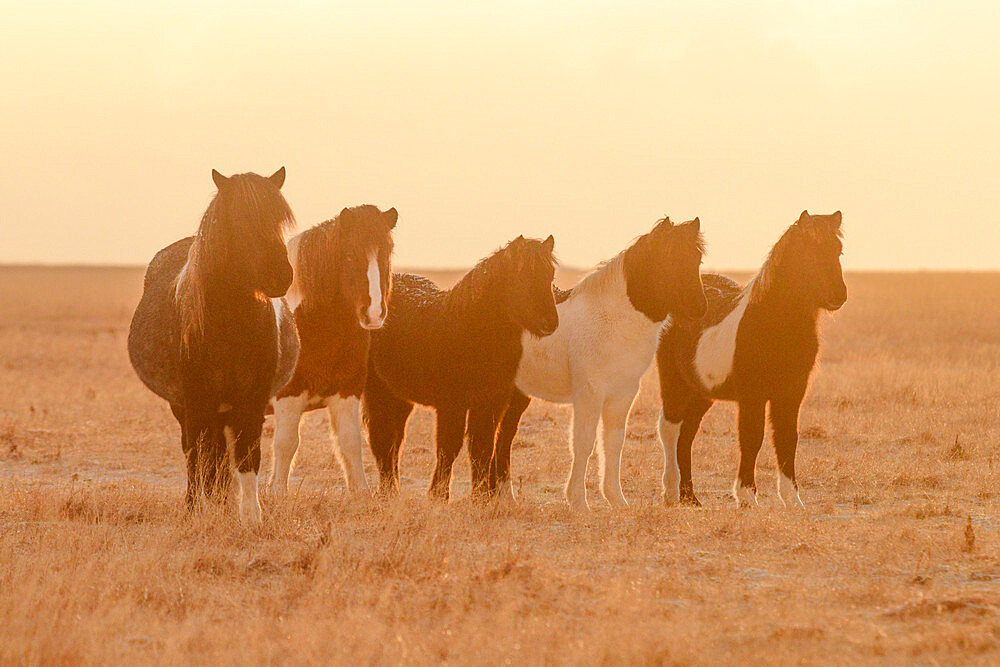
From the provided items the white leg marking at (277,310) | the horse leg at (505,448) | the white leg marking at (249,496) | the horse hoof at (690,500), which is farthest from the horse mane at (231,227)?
the horse hoof at (690,500)

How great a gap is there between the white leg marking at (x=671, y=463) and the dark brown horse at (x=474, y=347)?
179 centimetres

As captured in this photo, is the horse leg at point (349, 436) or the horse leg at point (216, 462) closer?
the horse leg at point (216, 462)

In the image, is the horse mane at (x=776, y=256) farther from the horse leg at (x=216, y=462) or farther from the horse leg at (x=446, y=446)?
the horse leg at (x=216, y=462)

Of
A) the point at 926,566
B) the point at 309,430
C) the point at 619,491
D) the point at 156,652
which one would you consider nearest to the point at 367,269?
the point at 619,491

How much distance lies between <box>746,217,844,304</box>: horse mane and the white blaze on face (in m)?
3.02

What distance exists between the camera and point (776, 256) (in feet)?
28.5

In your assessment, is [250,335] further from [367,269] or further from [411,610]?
[411,610]

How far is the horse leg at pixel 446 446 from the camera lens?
803 centimetres

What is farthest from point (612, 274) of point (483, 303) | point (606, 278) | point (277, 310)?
point (277, 310)

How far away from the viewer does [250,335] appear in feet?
22.7

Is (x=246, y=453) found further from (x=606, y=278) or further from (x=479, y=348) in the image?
(x=606, y=278)

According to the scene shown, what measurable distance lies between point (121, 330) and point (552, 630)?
35.6 metres

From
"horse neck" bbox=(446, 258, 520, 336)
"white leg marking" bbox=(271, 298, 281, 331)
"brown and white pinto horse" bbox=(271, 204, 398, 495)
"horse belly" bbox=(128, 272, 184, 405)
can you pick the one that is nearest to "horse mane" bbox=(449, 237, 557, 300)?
"horse neck" bbox=(446, 258, 520, 336)

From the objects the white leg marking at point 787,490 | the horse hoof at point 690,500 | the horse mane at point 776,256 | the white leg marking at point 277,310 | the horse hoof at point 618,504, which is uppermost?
the horse mane at point 776,256
